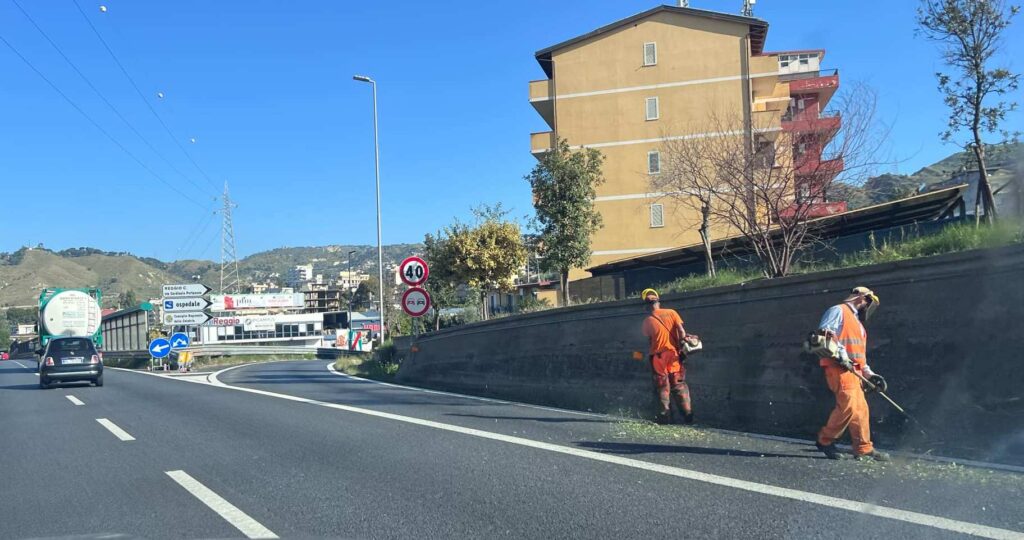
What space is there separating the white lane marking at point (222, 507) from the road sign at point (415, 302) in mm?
10535

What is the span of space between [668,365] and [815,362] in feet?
5.63

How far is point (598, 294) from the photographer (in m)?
29.4

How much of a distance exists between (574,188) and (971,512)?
2157 centimetres

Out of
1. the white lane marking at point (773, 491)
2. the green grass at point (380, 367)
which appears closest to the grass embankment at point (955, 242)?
the white lane marking at point (773, 491)

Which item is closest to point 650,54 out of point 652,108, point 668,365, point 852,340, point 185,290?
point 652,108

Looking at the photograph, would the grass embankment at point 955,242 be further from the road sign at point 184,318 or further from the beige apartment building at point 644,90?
the road sign at point 184,318

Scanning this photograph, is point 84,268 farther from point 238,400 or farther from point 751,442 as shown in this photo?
point 751,442

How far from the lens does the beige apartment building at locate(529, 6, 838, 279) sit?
38875mm

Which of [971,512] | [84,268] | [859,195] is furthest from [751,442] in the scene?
[84,268]

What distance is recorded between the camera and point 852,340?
706 centimetres

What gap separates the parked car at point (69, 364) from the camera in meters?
20.5

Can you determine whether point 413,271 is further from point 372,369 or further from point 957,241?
point 957,241

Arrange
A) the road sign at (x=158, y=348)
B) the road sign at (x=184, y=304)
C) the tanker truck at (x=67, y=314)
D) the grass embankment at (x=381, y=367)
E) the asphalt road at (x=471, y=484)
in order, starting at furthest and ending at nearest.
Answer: the road sign at (x=184, y=304) → the tanker truck at (x=67, y=314) → the road sign at (x=158, y=348) → the grass embankment at (x=381, y=367) → the asphalt road at (x=471, y=484)

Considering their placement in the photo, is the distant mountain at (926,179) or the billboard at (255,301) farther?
the billboard at (255,301)
